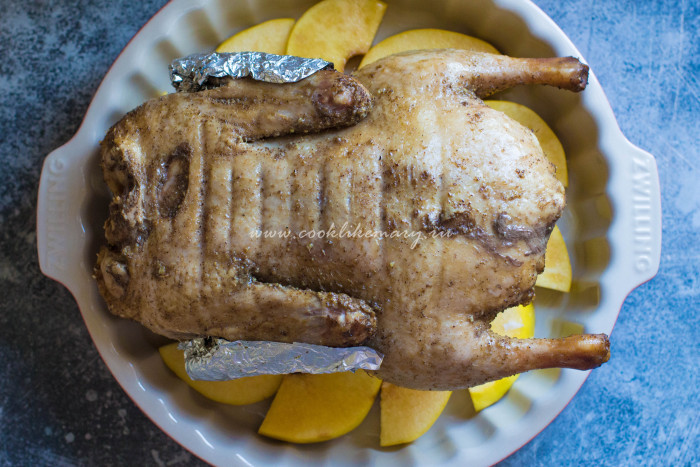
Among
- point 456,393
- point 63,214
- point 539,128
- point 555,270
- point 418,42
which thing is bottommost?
point 456,393

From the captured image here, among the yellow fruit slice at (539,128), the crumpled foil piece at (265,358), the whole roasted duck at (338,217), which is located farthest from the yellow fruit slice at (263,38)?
the crumpled foil piece at (265,358)

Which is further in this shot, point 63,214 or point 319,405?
point 319,405

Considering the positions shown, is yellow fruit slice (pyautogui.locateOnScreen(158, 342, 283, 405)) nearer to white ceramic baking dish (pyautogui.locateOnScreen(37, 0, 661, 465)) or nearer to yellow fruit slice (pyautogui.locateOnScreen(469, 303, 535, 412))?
white ceramic baking dish (pyautogui.locateOnScreen(37, 0, 661, 465))

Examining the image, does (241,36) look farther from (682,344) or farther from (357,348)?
(682,344)

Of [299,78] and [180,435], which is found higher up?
[299,78]

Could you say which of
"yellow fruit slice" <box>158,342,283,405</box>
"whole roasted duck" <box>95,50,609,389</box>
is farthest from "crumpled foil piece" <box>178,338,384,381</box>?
"yellow fruit slice" <box>158,342,283,405</box>

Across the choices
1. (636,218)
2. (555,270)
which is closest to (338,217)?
(555,270)

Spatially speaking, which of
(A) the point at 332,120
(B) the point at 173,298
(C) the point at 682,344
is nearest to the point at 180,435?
(B) the point at 173,298

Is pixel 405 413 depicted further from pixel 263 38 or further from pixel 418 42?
pixel 263 38
